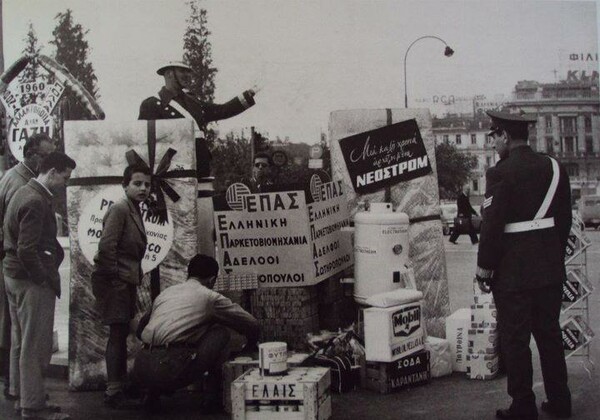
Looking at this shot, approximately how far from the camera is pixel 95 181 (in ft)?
15.9

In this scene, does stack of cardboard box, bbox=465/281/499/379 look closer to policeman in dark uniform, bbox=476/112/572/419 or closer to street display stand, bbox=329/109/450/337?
street display stand, bbox=329/109/450/337

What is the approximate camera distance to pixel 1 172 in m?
4.89

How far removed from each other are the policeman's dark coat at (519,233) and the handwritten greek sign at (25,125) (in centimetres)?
295

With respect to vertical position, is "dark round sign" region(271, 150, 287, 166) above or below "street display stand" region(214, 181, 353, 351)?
above

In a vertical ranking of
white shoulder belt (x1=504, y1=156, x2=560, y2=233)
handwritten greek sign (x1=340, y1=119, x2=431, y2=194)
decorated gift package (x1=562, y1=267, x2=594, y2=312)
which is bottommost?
decorated gift package (x1=562, y1=267, x2=594, y2=312)

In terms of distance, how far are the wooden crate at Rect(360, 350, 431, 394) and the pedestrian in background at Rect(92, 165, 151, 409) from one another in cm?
146

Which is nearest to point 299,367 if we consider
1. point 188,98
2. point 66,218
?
point 66,218

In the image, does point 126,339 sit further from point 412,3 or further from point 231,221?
point 412,3

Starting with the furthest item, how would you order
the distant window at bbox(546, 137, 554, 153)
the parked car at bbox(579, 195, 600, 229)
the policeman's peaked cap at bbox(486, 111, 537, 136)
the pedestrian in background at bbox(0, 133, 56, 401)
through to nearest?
the parked car at bbox(579, 195, 600, 229), the distant window at bbox(546, 137, 554, 153), the pedestrian in background at bbox(0, 133, 56, 401), the policeman's peaked cap at bbox(486, 111, 537, 136)

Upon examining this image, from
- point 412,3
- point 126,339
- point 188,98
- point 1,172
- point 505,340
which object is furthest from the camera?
point 188,98

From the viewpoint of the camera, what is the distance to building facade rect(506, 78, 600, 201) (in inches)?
221

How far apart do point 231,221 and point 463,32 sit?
223 centimetres

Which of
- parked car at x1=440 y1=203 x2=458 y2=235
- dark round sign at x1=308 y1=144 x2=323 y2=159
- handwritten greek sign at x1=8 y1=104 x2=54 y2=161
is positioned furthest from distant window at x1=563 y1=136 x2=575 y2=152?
handwritten greek sign at x1=8 y1=104 x2=54 y2=161

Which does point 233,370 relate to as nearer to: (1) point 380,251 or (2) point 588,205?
(1) point 380,251
